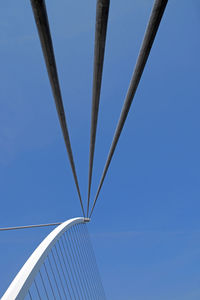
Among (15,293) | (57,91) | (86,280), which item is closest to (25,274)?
(15,293)

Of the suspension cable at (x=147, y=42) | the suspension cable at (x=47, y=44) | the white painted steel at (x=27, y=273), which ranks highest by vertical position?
the suspension cable at (x=47, y=44)

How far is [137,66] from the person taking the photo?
4.96m

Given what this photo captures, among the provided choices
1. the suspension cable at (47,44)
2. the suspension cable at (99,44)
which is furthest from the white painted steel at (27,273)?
the suspension cable at (99,44)

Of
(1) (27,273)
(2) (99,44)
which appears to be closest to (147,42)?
(2) (99,44)

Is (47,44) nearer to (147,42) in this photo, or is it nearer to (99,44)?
(99,44)

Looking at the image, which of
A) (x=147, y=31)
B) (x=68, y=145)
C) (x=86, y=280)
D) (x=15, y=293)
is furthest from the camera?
(x=86, y=280)

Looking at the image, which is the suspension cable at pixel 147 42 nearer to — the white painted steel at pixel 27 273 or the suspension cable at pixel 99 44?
the suspension cable at pixel 99 44

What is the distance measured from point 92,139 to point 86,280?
3757 centimetres

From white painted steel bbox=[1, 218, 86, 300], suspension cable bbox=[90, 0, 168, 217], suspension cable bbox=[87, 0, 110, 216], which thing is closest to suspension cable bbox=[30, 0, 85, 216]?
suspension cable bbox=[87, 0, 110, 216]

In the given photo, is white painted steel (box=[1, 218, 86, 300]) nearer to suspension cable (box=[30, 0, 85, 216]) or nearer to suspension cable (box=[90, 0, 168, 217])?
suspension cable (box=[30, 0, 85, 216])

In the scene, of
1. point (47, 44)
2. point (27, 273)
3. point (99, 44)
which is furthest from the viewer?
point (27, 273)

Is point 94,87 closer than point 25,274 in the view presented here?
Yes

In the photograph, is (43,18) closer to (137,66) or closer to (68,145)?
(137,66)

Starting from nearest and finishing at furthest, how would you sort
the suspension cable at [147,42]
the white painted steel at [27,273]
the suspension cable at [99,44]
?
1. the suspension cable at [99,44]
2. the suspension cable at [147,42]
3. the white painted steel at [27,273]
